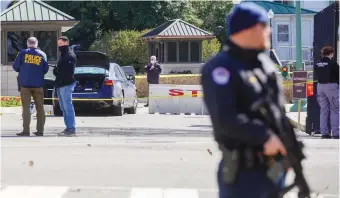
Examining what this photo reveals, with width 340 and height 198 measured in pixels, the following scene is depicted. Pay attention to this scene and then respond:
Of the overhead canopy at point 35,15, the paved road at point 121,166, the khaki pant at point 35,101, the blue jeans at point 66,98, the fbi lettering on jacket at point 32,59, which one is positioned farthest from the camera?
the overhead canopy at point 35,15

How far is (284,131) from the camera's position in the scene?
4.02 meters

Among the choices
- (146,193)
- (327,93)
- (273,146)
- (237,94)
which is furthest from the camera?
(327,93)

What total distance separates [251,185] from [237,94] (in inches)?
20.1

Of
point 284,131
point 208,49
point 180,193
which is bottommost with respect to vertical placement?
point 180,193

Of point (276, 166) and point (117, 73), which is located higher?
point (117, 73)

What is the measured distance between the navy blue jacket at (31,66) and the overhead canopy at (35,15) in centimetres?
1354

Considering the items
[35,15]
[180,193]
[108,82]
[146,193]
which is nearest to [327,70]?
[180,193]

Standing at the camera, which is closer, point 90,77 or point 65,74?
point 65,74

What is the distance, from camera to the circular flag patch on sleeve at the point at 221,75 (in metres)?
3.97

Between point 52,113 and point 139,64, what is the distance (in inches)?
825

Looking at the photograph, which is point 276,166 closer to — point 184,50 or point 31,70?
point 31,70

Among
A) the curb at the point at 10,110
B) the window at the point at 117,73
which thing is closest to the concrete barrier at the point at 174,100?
the window at the point at 117,73

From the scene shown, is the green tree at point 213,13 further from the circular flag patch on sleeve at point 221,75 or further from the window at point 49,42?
the circular flag patch on sleeve at point 221,75

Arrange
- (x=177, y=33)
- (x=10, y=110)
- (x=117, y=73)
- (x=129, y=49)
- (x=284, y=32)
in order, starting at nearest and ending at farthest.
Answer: (x=117, y=73) < (x=10, y=110) < (x=177, y=33) < (x=129, y=49) < (x=284, y=32)
